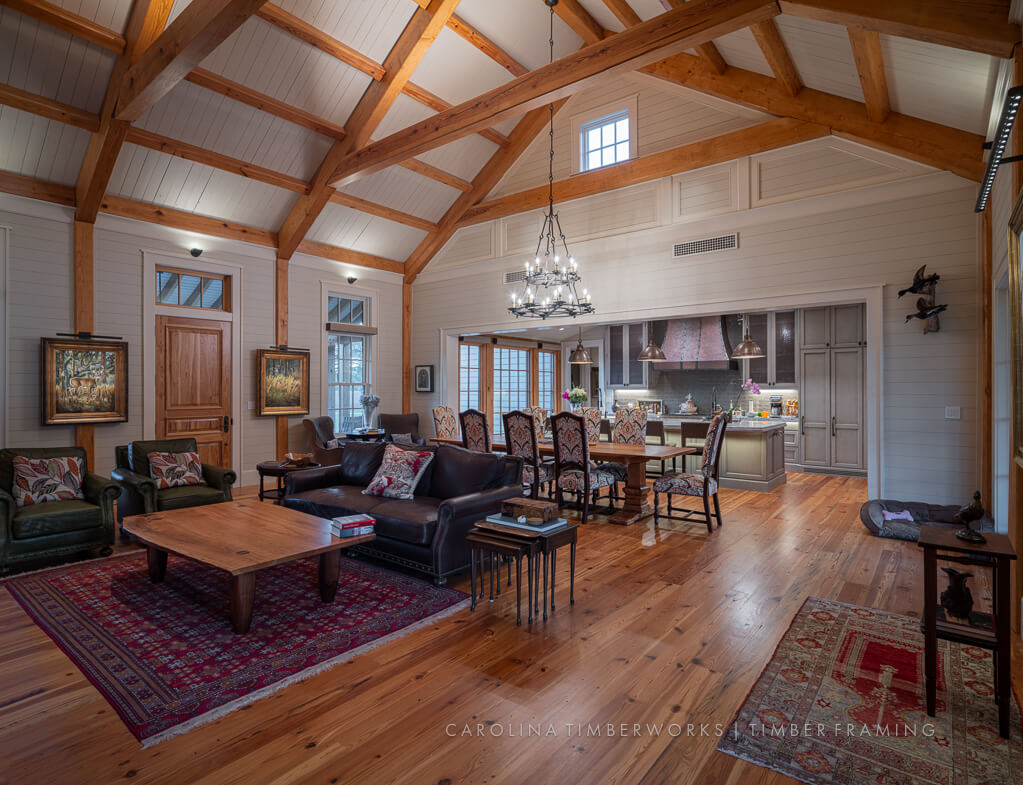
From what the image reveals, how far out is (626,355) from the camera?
35.1 ft

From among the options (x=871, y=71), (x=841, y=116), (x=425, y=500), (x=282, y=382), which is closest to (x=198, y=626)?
(x=425, y=500)

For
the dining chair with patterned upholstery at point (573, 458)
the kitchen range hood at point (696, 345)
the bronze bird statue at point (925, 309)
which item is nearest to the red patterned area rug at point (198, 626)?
the dining chair with patterned upholstery at point (573, 458)

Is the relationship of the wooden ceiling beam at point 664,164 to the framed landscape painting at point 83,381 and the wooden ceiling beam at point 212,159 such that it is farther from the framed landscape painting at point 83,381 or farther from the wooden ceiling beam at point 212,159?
the framed landscape painting at point 83,381

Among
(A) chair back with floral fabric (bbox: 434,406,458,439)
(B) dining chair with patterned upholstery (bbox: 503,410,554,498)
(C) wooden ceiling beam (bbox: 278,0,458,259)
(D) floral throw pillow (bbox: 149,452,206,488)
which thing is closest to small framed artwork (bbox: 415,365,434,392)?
(A) chair back with floral fabric (bbox: 434,406,458,439)

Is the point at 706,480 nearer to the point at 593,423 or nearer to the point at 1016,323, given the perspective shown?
the point at 593,423

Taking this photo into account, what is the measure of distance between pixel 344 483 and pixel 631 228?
4639 millimetres

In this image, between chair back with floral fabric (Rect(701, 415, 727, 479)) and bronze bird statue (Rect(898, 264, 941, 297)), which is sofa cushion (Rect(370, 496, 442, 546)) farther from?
bronze bird statue (Rect(898, 264, 941, 297))

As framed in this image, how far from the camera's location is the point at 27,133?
5.25 meters

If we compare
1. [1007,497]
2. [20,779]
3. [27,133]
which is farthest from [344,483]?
[1007,497]

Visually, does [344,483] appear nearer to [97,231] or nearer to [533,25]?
[97,231]

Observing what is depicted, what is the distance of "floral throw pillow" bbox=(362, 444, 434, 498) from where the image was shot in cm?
432

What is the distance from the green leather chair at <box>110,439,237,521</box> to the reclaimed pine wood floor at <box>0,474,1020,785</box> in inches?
52.5

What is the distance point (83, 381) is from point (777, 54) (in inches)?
295

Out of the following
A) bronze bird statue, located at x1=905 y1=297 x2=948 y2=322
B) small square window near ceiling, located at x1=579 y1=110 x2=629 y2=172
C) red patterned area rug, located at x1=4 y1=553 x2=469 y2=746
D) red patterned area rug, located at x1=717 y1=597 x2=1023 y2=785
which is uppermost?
small square window near ceiling, located at x1=579 y1=110 x2=629 y2=172
